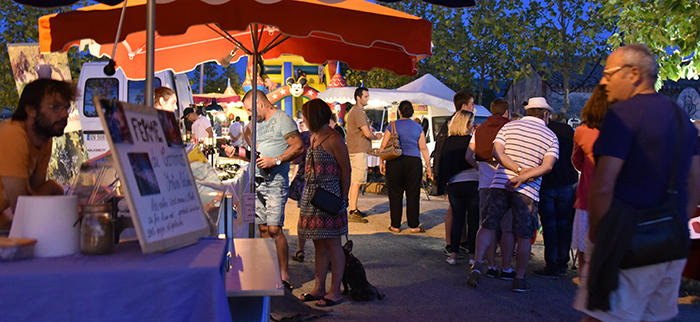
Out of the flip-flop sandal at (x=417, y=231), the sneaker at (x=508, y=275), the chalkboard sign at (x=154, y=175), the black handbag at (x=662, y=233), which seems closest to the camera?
the chalkboard sign at (x=154, y=175)

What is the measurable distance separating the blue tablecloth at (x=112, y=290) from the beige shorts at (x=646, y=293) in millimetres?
1726

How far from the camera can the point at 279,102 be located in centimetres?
2453

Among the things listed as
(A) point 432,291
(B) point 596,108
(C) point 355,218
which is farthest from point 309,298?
(C) point 355,218

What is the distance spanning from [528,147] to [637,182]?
299cm

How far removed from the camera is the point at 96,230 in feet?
6.40

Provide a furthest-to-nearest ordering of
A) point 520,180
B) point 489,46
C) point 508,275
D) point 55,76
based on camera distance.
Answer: point 489,46 → point 55,76 → point 508,275 → point 520,180

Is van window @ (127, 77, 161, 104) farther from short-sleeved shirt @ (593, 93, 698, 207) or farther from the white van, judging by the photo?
short-sleeved shirt @ (593, 93, 698, 207)

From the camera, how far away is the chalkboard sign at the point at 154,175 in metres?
1.82

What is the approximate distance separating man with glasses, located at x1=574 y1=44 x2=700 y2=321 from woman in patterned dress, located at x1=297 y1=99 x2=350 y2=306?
257 centimetres

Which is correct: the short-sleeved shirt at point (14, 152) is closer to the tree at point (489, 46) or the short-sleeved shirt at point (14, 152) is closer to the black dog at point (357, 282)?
the black dog at point (357, 282)

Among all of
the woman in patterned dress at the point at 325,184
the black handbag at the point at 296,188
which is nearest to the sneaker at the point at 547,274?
the woman in patterned dress at the point at 325,184

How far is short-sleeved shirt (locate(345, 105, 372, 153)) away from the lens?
928 cm

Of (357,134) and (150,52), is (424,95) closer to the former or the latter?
(357,134)

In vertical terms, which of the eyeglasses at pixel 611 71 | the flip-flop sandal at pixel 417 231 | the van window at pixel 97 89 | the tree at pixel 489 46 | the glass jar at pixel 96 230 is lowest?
the flip-flop sandal at pixel 417 231
